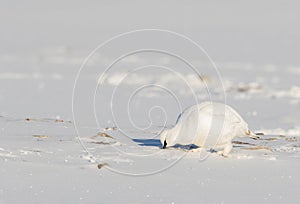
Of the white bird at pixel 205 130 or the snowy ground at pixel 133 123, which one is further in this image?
the white bird at pixel 205 130

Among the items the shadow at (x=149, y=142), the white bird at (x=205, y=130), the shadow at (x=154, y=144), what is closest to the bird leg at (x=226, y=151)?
the white bird at (x=205, y=130)

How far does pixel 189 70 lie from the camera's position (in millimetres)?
14445

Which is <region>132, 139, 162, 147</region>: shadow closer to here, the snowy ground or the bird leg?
the snowy ground

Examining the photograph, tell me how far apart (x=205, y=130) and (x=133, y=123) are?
2284mm

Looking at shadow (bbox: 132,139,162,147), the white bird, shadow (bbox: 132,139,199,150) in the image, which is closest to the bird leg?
the white bird

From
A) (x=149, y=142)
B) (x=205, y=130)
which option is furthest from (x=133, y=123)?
(x=205, y=130)

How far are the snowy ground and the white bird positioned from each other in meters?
0.09

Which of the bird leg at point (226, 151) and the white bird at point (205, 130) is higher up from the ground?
the white bird at point (205, 130)

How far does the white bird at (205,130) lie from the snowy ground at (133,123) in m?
0.09

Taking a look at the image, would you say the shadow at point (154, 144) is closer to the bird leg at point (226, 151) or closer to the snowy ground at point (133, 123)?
the snowy ground at point (133, 123)

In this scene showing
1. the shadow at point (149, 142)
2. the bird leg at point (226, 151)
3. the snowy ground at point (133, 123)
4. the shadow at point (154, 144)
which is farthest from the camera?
the shadow at point (149, 142)

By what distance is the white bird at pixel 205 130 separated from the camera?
632cm

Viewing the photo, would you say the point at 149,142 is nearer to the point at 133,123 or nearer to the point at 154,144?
the point at 154,144

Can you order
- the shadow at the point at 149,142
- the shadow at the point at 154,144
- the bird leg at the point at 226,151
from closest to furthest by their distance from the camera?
1. the bird leg at the point at 226,151
2. the shadow at the point at 154,144
3. the shadow at the point at 149,142
